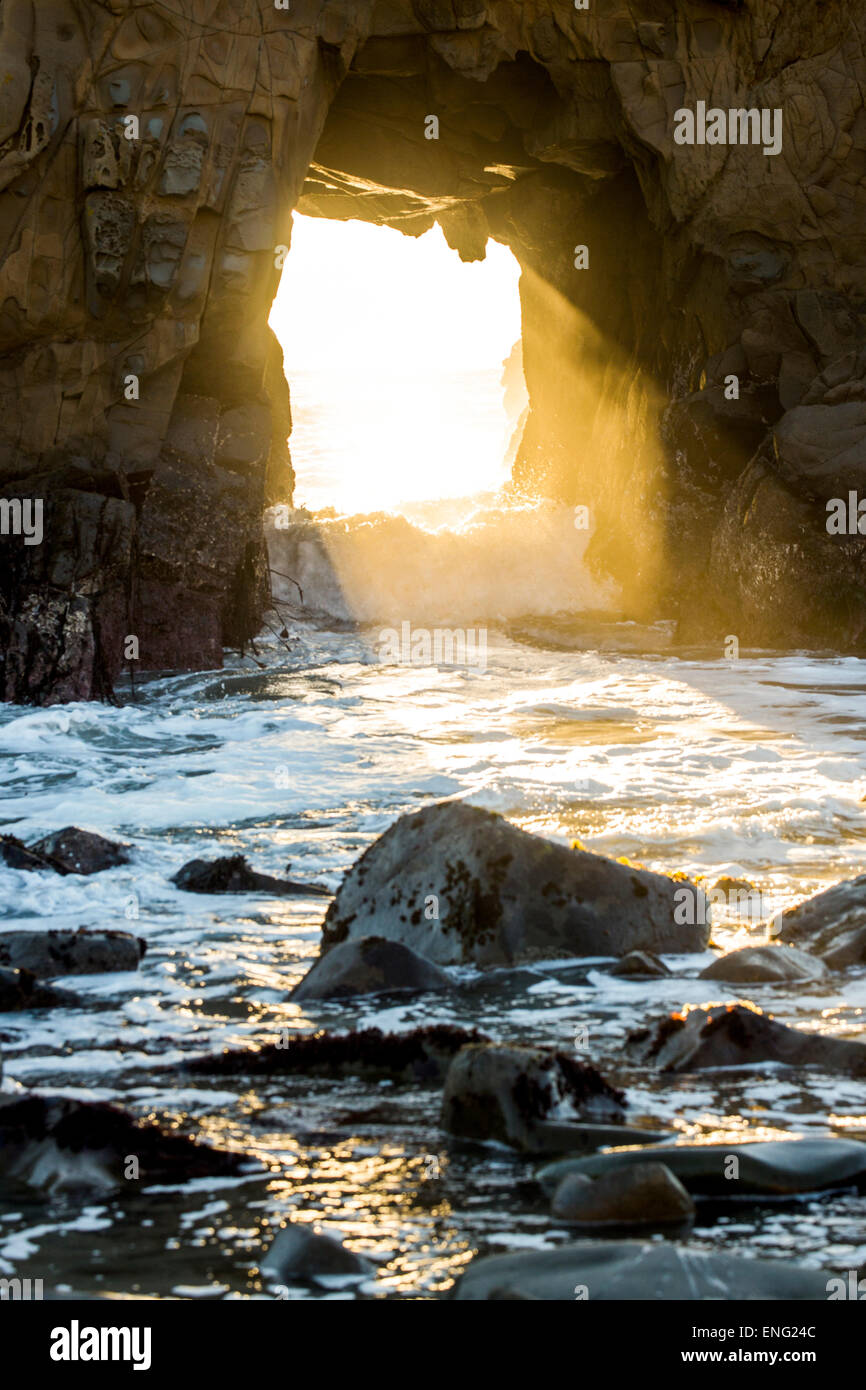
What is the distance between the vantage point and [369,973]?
4.20 meters

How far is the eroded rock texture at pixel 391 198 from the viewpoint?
40.4 feet

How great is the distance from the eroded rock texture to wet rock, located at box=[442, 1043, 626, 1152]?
28.9ft

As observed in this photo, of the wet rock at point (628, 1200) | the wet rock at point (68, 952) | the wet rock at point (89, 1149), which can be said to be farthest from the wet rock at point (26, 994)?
the wet rock at point (628, 1200)

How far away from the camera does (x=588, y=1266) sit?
2289 mm

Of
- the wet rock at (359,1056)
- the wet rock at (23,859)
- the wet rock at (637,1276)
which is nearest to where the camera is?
the wet rock at (637,1276)

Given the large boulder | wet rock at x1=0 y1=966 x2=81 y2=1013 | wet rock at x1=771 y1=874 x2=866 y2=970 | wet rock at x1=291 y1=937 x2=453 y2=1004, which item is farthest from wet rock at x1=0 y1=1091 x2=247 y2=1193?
wet rock at x1=771 y1=874 x2=866 y2=970

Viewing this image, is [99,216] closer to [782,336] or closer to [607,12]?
[607,12]

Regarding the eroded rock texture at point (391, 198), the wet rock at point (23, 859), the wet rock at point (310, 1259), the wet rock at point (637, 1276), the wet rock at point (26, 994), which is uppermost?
the eroded rock texture at point (391, 198)

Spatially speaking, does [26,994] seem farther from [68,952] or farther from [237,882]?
[237,882]

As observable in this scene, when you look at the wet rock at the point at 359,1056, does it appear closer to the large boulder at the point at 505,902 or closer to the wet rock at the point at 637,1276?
the large boulder at the point at 505,902

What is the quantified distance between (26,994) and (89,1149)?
51.8 inches

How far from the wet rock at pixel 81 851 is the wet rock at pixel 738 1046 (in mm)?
2923

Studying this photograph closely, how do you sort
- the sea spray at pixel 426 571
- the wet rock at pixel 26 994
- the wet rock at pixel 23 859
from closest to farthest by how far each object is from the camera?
1. the wet rock at pixel 26 994
2. the wet rock at pixel 23 859
3. the sea spray at pixel 426 571

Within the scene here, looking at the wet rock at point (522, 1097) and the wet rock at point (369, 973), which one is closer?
the wet rock at point (522, 1097)
